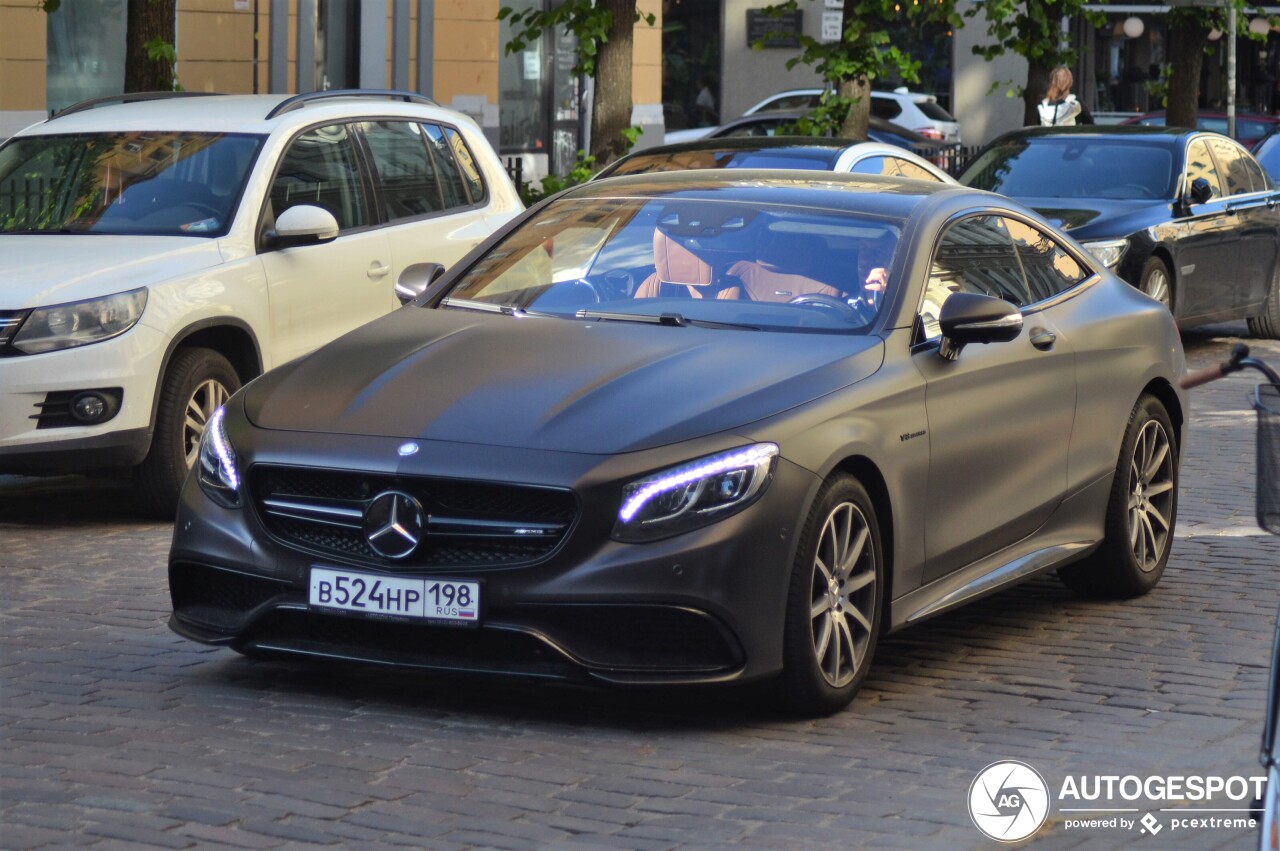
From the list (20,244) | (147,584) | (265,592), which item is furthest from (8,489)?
(265,592)

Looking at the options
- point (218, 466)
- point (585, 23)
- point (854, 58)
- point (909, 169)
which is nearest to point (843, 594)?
point (218, 466)

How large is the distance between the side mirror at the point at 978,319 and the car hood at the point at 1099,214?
28.4 ft

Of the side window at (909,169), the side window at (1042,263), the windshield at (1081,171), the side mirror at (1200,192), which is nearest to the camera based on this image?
the side window at (1042,263)

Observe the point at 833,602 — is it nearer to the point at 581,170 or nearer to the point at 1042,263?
the point at 1042,263

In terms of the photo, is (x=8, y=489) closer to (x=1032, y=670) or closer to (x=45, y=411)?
(x=45, y=411)

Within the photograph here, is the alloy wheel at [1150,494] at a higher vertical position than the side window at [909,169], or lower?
lower

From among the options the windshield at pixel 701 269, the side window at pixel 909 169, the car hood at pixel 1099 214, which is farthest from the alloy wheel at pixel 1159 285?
the windshield at pixel 701 269

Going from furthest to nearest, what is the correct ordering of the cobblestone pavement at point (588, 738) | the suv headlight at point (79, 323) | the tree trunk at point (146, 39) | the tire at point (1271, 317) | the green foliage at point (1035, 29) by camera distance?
the green foliage at point (1035, 29), the tire at point (1271, 317), the tree trunk at point (146, 39), the suv headlight at point (79, 323), the cobblestone pavement at point (588, 738)

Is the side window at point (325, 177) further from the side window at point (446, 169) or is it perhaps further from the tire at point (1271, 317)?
the tire at point (1271, 317)

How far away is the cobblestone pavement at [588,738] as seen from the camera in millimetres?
4961

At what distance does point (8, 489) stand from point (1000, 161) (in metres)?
8.65

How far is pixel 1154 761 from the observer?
5.69 metres

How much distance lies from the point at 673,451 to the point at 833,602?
72 cm

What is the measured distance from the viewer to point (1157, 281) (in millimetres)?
15516
